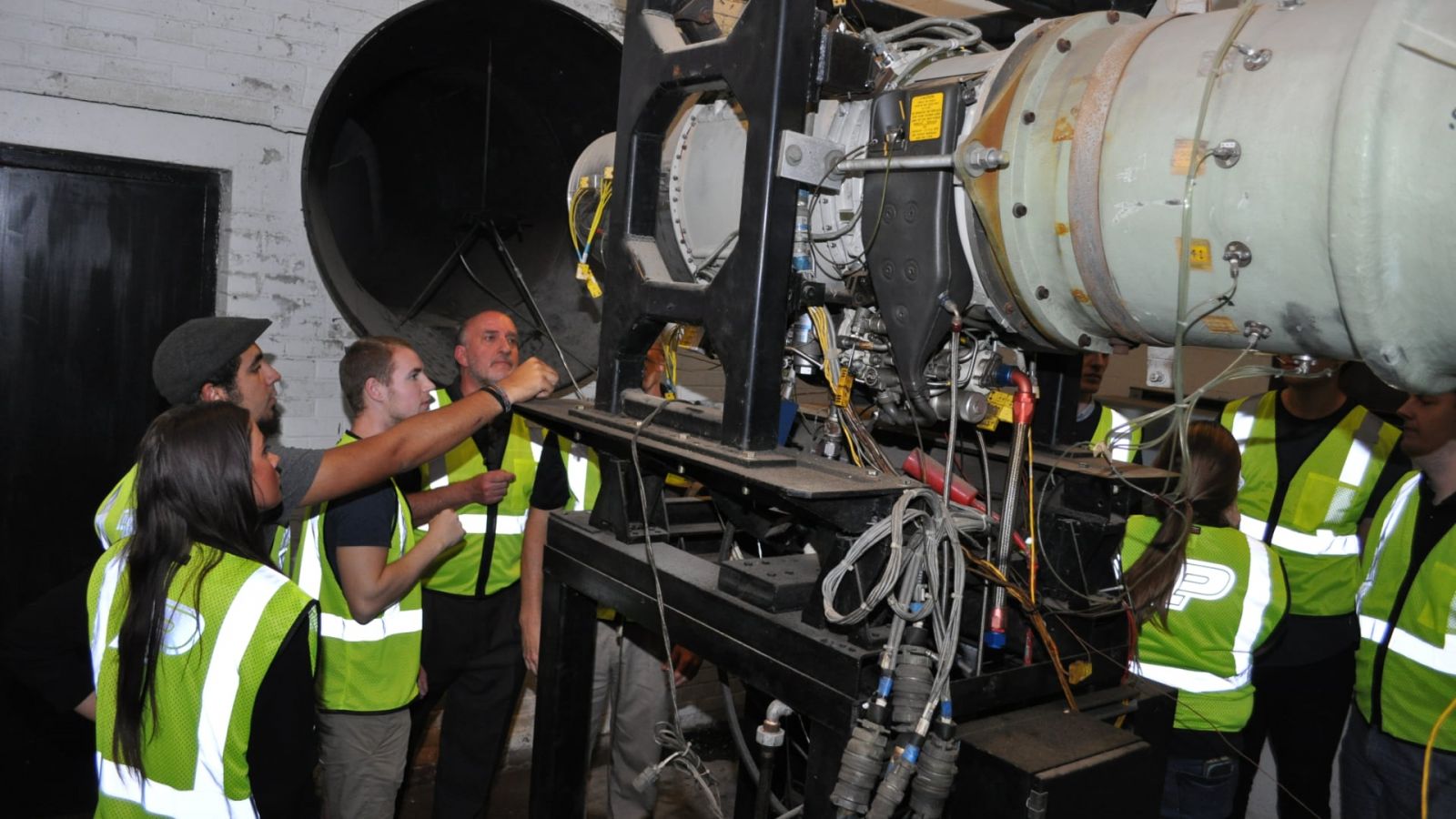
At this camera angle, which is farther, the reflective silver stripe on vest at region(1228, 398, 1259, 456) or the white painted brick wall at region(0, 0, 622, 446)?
the reflective silver stripe on vest at region(1228, 398, 1259, 456)

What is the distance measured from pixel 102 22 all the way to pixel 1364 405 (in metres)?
3.94

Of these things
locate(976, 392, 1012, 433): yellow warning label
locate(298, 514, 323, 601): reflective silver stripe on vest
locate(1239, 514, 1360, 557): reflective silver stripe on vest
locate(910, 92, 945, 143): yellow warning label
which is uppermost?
locate(910, 92, 945, 143): yellow warning label

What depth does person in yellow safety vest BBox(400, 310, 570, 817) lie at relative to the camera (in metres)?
3.16

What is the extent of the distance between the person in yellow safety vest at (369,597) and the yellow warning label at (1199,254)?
1955mm

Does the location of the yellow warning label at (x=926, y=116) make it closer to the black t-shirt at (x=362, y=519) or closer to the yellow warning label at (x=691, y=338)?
the yellow warning label at (x=691, y=338)

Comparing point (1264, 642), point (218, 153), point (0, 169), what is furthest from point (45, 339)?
point (1264, 642)

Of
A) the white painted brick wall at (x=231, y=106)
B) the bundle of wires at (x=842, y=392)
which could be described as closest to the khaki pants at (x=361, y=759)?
the white painted brick wall at (x=231, y=106)

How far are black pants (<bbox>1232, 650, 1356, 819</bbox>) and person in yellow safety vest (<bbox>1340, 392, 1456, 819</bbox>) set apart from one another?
0.35 metres

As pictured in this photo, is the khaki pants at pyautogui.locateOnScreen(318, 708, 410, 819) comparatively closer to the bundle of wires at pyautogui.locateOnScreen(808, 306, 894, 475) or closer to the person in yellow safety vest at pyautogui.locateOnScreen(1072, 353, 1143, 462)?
the bundle of wires at pyautogui.locateOnScreen(808, 306, 894, 475)

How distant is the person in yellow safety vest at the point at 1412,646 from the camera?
2539 mm

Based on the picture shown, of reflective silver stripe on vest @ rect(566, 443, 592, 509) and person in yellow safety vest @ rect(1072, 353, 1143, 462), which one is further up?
person in yellow safety vest @ rect(1072, 353, 1143, 462)

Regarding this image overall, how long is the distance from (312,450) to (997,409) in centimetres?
160

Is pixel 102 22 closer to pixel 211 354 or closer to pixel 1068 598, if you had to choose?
pixel 211 354

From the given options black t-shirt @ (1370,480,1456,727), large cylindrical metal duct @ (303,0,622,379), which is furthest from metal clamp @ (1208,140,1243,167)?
large cylindrical metal duct @ (303,0,622,379)
